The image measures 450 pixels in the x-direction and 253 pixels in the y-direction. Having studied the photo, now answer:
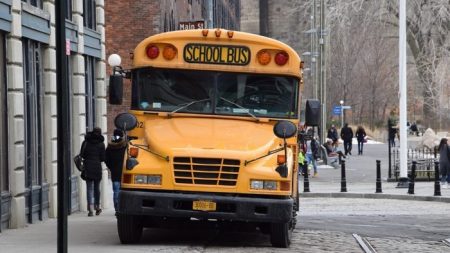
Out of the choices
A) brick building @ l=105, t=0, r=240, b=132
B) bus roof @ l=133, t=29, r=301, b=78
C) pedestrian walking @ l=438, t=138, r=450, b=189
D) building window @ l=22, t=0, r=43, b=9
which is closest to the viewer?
bus roof @ l=133, t=29, r=301, b=78

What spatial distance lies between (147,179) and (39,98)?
22.0ft

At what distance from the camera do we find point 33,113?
18.5 m

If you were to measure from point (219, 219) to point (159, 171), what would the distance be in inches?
39.0

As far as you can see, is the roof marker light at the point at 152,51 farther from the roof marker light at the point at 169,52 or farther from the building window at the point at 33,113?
the building window at the point at 33,113

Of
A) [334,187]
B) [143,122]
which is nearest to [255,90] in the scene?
[143,122]

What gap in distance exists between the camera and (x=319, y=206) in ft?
81.4

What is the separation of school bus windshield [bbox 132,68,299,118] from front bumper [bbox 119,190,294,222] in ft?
5.38

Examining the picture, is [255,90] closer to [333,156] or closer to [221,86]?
[221,86]

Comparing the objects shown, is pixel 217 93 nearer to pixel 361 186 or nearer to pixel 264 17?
pixel 361 186

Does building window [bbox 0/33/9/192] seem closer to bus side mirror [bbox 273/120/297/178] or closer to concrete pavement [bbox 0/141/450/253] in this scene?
concrete pavement [bbox 0/141/450/253]

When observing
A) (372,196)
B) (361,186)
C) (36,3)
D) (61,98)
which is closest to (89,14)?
(36,3)

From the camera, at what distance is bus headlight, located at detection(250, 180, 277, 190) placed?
12977 millimetres

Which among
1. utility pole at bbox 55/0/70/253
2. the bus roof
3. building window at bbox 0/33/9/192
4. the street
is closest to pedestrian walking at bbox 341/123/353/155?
the street

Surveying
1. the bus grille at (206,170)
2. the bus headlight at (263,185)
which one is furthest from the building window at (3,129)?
the bus headlight at (263,185)
